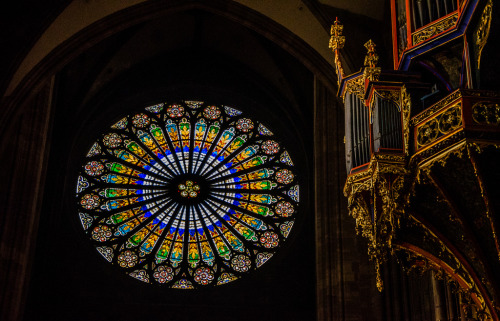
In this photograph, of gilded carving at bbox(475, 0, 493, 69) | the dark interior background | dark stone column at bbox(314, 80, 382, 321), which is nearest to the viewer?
gilded carving at bbox(475, 0, 493, 69)

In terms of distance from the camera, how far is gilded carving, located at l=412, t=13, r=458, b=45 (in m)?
6.93

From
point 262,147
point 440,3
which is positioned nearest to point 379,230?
point 440,3

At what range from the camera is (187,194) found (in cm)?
1563

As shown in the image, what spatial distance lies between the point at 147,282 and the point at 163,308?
683 mm

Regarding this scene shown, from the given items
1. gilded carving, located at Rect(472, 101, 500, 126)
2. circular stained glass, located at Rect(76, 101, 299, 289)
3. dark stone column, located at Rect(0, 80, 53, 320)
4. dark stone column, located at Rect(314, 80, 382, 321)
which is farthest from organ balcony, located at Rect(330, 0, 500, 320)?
circular stained glass, located at Rect(76, 101, 299, 289)

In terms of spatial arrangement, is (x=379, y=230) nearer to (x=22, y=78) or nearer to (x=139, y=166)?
(x=22, y=78)

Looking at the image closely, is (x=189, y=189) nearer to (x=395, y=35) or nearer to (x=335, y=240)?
(x=335, y=240)

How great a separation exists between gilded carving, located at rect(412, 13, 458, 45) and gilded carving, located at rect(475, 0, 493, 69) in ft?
1.21

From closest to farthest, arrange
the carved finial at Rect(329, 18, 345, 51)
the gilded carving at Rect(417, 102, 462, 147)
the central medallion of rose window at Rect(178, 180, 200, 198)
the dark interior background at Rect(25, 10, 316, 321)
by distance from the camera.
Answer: the gilded carving at Rect(417, 102, 462, 147) → the carved finial at Rect(329, 18, 345, 51) → the dark interior background at Rect(25, 10, 316, 321) → the central medallion of rose window at Rect(178, 180, 200, 198)

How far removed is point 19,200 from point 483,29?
824 centimetres

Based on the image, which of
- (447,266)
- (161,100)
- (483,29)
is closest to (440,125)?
(483,29)

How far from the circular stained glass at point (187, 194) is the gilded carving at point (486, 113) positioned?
29.9 ft

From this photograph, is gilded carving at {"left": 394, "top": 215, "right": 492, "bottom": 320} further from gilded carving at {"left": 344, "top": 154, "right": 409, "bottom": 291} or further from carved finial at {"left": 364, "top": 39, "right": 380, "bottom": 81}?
carved finial at {"left": 364, "top": 39, "right": 380, "bottom": 81}

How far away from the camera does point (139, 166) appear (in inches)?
621
